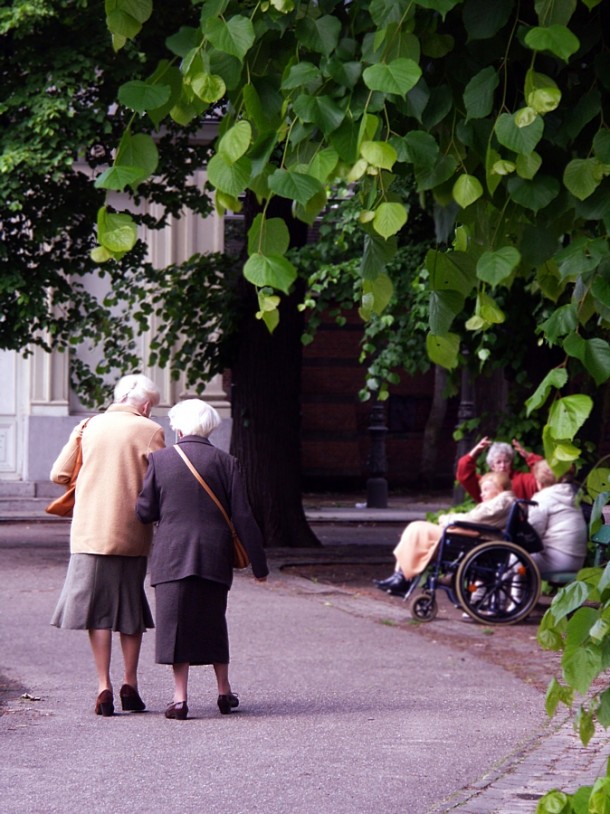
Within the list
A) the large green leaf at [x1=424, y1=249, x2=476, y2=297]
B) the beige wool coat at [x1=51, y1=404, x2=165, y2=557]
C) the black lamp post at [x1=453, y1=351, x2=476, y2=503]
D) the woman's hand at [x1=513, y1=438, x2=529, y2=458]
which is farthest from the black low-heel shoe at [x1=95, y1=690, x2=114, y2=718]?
the black lamp post at [x1=453, y1=351, x2=476, y2=503]

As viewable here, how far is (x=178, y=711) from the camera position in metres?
7.46

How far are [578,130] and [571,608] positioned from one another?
103 cm

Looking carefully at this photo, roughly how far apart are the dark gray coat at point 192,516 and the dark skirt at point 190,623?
7cm

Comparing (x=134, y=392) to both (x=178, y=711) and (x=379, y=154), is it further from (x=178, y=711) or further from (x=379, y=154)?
(x=379, y=154)

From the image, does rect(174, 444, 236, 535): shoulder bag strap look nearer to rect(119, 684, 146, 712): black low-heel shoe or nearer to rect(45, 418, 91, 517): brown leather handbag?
rect(45, 418, 91, 517): brown leather handbag

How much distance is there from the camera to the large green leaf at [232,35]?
3.12 metres

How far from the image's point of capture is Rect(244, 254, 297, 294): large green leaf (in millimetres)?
3025

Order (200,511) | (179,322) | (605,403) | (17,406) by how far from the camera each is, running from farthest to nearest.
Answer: (17,406) < (179,322) < (605,403) < (200,511)

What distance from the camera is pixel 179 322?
54.7 feet

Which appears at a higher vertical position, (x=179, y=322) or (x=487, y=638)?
(x=179, y=322)

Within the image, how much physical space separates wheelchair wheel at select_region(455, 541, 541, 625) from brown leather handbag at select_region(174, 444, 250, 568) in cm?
382

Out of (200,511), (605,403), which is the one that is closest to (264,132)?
(200,511)

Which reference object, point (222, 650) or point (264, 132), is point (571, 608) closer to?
point (264, 132)

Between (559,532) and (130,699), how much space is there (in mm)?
5042
